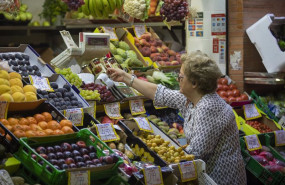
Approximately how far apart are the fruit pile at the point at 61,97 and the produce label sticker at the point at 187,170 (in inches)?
41.0

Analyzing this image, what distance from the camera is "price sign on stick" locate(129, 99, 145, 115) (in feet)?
14.6

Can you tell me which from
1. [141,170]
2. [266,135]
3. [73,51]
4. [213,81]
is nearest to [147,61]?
[73,51]

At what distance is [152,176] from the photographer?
2998 mm

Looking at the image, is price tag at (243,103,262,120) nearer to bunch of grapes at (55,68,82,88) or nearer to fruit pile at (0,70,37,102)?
bunch of grapes at (55,68,82,88)

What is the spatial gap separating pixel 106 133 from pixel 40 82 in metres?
0.78

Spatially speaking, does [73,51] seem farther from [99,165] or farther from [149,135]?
[99,165]

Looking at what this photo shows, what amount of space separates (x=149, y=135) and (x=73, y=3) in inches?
86.7

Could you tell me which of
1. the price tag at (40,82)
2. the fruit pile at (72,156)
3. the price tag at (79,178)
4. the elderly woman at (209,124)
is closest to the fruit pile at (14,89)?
the price tag at (40,82)

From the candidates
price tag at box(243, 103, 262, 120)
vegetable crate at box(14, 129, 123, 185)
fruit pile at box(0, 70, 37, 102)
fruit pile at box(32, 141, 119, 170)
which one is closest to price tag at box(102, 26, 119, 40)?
price tag at box(243, 103, 262, 120)

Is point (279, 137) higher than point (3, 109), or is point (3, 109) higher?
point (3, 109)

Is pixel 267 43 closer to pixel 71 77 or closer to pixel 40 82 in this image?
pixel 71 77

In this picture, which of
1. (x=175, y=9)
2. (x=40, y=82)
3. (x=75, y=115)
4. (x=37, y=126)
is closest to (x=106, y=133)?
(x=75, y=115)

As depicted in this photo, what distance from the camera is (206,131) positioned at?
10.8 feet

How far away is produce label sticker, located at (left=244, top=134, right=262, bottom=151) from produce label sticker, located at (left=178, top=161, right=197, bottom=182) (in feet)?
4.15
